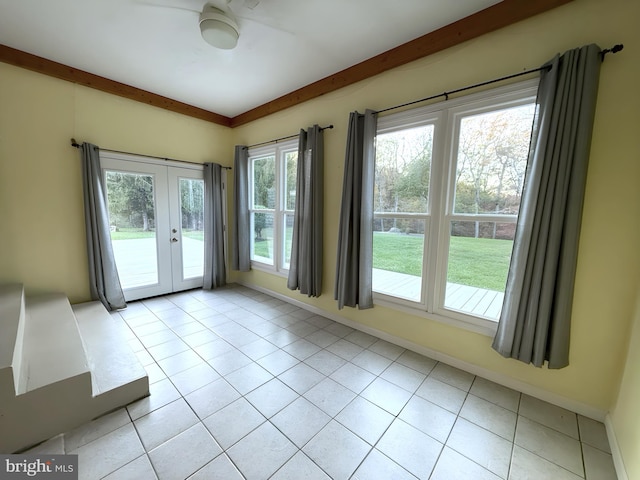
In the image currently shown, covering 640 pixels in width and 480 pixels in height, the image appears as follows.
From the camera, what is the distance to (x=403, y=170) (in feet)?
8.05

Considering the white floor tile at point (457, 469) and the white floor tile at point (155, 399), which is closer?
the white floor tile at point (457, 469)

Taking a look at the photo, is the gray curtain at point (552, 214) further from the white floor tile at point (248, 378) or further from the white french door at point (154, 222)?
the white french door at point (154, 222)

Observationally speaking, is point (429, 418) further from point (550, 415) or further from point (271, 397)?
point (271, 397)

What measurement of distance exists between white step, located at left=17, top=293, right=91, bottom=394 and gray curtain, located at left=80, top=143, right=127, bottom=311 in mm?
478

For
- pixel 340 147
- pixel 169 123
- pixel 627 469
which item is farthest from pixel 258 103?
pixel 627 469

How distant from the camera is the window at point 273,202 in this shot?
3.55 metres

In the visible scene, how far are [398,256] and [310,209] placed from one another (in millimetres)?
1120

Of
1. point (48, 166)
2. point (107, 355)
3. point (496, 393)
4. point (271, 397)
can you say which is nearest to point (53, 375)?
point (107, 355)

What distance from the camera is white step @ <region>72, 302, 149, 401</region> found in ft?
5.69

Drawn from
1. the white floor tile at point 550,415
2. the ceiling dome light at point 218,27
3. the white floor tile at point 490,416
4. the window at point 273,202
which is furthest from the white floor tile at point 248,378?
the ceiling dome light at point 218,27

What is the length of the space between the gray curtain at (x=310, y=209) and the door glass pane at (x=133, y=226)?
81.9 inches

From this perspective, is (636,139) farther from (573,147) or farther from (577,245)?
(577,245)

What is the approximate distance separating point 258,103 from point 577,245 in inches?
146

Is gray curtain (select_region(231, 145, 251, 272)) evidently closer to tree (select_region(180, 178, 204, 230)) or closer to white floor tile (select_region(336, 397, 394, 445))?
tree (select_region(180, 178, 204, 230))
